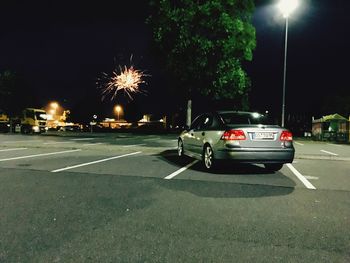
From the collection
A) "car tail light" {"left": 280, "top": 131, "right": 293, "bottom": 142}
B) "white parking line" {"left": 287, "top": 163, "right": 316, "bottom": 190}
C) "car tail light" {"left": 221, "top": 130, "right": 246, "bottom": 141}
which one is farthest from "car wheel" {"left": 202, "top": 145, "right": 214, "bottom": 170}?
"white parking line" {"left": 287, "top": 163, "right": 316, "bottom": 190}

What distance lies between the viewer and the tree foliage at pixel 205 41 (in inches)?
655

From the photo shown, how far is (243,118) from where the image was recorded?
358 inches

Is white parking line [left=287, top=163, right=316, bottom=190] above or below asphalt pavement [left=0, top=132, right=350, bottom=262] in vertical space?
above

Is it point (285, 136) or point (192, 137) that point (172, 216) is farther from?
point (192, 137)

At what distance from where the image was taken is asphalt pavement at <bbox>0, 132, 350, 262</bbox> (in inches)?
138

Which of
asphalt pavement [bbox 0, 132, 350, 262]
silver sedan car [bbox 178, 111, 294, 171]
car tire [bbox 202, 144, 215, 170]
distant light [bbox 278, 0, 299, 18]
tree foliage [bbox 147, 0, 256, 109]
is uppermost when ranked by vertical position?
distant light [bbox 278, 0, 299, 18]

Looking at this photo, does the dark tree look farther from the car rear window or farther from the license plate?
the license plate

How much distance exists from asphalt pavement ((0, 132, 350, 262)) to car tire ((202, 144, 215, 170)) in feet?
0.80

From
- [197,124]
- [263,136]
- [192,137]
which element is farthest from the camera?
[197,124]

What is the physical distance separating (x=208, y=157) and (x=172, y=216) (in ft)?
14.2

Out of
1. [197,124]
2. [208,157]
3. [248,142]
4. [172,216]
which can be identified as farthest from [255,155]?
[172,216]

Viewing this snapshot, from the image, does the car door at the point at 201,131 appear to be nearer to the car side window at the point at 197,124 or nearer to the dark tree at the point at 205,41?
the car side window at the point at 197,124

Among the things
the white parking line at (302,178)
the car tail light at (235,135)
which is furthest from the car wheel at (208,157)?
the white parking line at (302,178)

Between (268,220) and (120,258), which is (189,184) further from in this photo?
(120,258)
